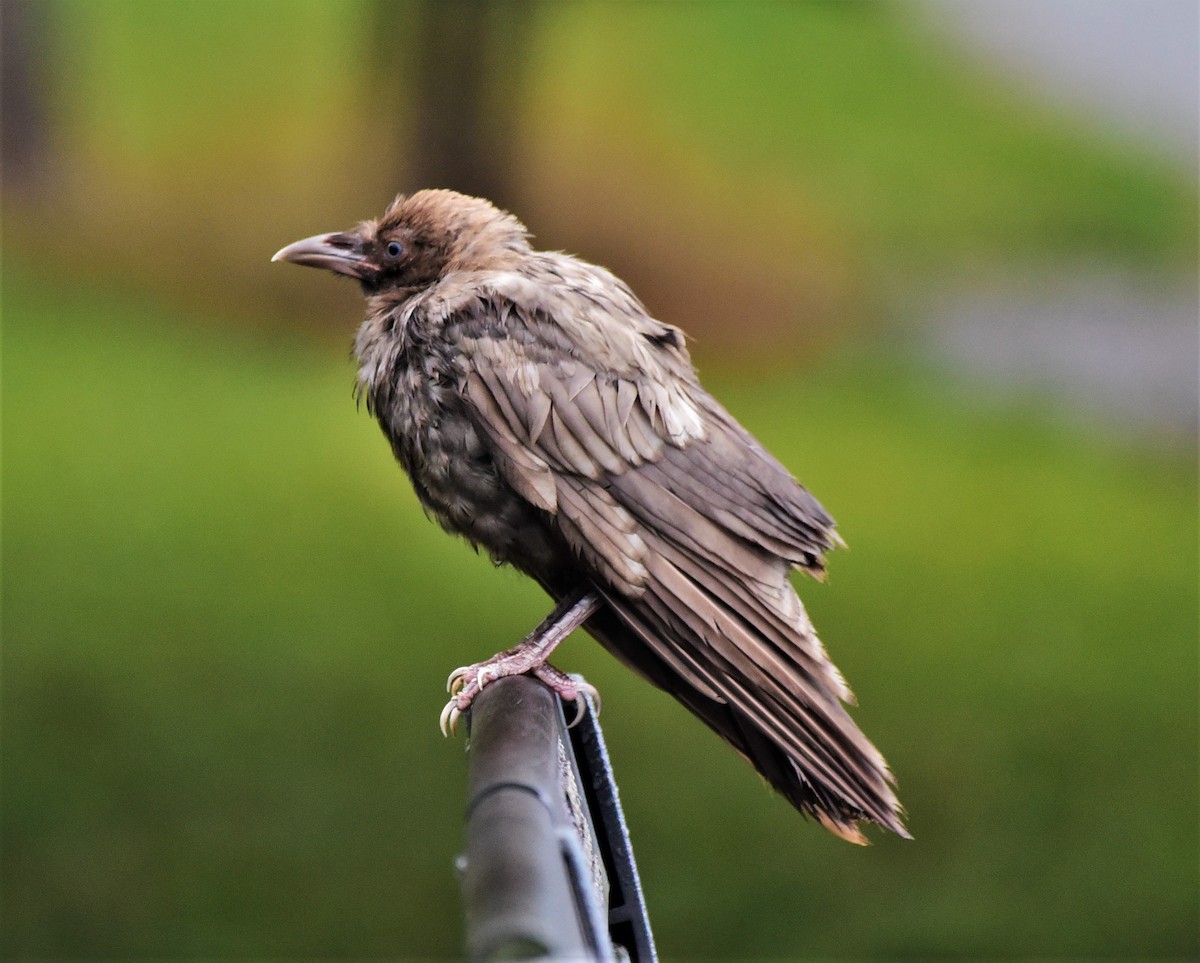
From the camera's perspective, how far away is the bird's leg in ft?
10.2

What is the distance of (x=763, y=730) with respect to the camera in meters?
2.90

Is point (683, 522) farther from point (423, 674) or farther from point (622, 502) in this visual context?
point (423, 674)

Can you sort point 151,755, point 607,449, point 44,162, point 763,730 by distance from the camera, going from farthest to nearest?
point 44,162, point 151,755, point 607,449, point 763,730

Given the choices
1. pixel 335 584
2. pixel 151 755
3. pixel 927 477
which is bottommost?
pixel 151 755

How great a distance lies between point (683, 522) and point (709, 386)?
3.58 meters

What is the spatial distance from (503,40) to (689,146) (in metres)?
0.93

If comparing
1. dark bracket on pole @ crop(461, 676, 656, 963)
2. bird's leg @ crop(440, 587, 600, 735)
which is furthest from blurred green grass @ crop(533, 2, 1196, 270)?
dark bracket on pole @ crop(461, 676, 656, 963)

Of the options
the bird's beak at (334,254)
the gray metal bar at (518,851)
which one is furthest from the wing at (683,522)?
the gray metal bar at (518,851)

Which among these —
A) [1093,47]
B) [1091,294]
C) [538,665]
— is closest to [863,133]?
[1093,47]

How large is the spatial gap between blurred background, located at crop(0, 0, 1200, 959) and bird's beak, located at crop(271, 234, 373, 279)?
229 centimetres

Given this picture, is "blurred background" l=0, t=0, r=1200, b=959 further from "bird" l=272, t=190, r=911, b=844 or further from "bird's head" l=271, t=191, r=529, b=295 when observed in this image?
"bird" l=272, t=190, r=911, b=844

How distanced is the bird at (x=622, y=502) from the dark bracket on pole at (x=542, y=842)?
0.45m

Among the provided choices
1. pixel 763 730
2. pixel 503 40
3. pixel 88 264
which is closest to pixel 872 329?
pixel 503 40

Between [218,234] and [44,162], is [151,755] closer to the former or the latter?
[218,234]
